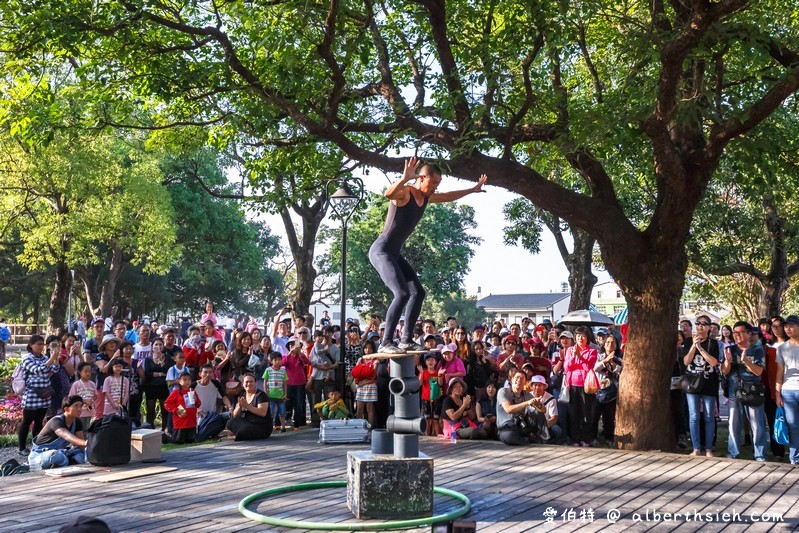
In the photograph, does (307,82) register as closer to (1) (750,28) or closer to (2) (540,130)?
(2) (540,130)

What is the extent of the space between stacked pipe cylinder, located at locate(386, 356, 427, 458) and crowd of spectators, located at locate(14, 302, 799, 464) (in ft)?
10.8

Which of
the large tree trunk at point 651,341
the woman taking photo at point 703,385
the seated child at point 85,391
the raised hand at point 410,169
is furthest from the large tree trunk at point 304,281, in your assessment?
the raised hand at point 410,169

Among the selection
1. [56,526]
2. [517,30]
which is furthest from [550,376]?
[56,526]

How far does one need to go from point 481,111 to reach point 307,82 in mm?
2802

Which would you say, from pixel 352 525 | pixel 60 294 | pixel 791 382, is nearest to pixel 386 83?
pixel 791 382

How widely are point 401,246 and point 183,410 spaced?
6.94 meters

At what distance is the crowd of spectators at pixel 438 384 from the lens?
35.3 ft

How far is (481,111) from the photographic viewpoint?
33.6 feet

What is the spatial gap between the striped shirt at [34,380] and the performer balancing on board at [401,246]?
6.74m

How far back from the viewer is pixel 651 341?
11.0 metres

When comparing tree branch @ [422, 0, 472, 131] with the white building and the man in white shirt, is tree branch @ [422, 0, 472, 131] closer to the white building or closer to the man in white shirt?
the man in white shirt

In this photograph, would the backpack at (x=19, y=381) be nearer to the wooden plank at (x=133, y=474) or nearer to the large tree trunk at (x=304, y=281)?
the wooden plank at (x=133, y=474)

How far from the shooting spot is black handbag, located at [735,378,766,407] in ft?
33.8

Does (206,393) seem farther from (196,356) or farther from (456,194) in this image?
(456,194)
